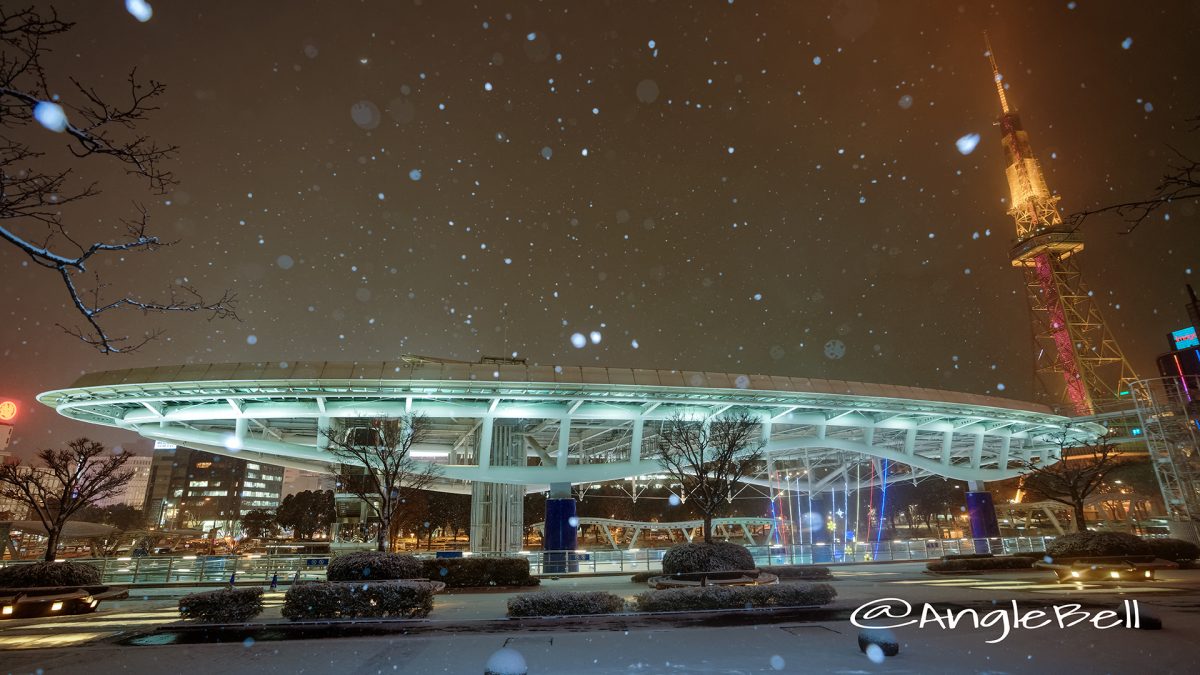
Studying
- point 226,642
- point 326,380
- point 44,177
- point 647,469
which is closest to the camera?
point 44,177

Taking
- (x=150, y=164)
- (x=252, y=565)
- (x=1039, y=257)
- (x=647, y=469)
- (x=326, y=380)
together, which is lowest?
(x=252, y=565)

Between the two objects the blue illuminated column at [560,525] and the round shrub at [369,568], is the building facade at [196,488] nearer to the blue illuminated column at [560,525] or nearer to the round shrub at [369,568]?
Answer: the blue illuminated column at [560,525]

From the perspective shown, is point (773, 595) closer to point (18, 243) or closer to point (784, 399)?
point (18, 243)

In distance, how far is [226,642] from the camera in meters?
A: 10.6

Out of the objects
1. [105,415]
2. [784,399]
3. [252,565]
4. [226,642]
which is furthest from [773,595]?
[105,415]

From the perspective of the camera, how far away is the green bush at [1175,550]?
20950mm

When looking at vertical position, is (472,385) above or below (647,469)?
above

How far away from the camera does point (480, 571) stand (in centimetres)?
2177

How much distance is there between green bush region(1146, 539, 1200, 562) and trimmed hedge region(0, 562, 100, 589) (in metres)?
35.1

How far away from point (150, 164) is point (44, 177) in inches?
37.6

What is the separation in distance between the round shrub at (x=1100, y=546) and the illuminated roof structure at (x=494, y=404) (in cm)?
1388

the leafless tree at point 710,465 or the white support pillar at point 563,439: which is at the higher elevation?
the white support pillar at point 563,439

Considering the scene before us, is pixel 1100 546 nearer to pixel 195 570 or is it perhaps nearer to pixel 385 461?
pixel 385 461

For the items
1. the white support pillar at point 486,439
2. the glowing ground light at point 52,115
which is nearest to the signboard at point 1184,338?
the white support pillar at point 486,439
